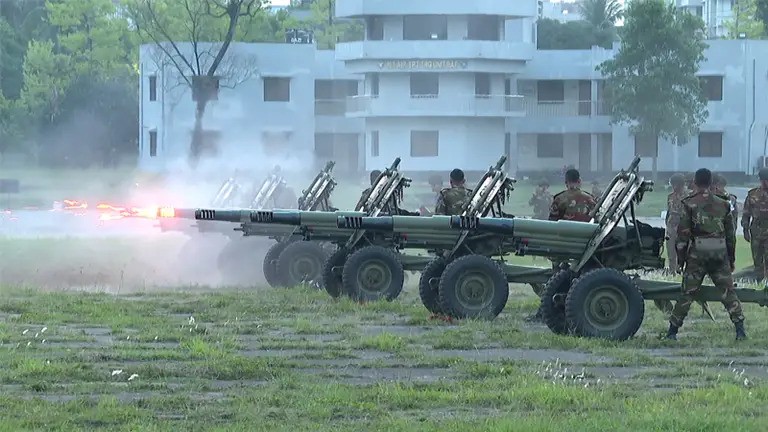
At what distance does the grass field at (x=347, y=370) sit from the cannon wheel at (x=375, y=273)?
0.23 m

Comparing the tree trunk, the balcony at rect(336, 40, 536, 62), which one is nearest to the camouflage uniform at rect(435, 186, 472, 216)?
the tree trunk

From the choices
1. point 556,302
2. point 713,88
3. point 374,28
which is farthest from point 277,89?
point 556,302

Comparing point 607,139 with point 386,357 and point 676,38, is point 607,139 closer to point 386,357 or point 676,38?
point 676,38

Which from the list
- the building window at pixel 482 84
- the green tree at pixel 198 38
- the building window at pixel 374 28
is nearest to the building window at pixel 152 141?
the green tree at pixel 198 38

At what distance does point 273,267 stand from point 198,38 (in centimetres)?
4726

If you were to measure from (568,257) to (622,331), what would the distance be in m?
1.28

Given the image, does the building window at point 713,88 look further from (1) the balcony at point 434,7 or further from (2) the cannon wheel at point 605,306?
(2) the cannon wheel at point 605,306

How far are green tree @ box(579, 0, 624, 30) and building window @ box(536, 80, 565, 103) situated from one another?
21.5 meters

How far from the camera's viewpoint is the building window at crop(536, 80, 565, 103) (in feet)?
247

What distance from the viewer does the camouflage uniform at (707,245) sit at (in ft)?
57.1

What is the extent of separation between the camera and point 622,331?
695 inches

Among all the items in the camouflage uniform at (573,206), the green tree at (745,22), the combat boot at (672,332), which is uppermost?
the green tree at (745,22)

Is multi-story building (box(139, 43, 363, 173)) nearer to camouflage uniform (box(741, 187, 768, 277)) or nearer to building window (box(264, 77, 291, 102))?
building window (box(264, 77, 291, 102))

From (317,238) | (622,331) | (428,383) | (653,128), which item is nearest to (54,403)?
(428,383)
